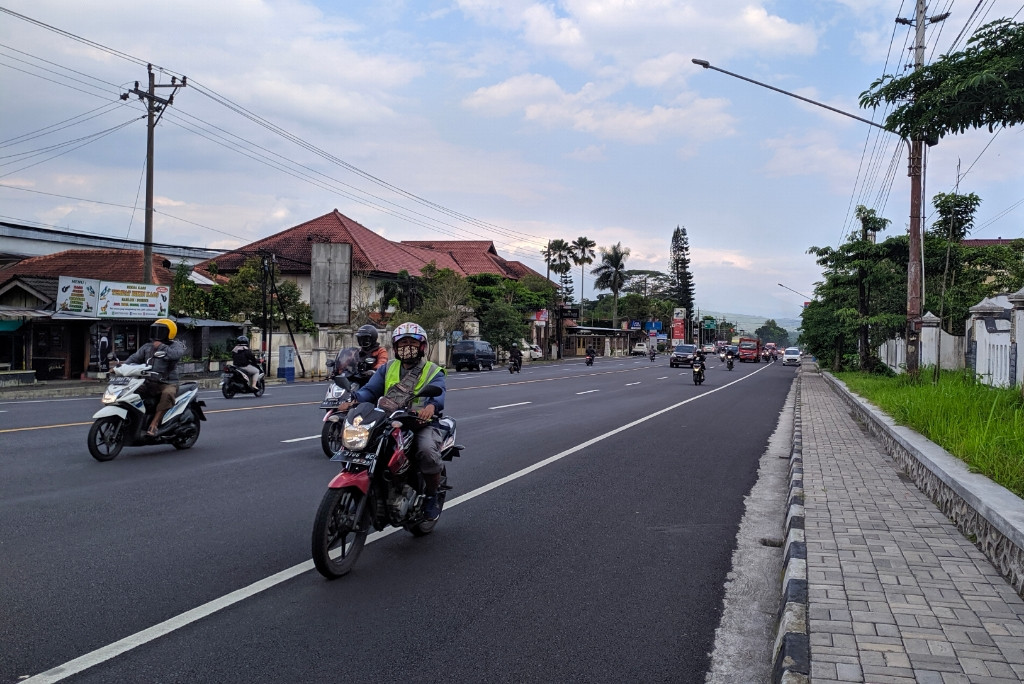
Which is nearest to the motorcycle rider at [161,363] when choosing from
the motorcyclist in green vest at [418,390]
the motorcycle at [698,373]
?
the motorcyclist in green vest at [418,390]

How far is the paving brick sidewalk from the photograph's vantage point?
3.69m

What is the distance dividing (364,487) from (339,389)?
5.38 meters

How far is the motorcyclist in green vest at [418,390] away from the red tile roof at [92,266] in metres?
34.1

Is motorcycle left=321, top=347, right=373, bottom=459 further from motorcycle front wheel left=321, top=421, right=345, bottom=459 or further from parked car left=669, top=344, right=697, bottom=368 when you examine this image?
parked car left=669, top=344, right=697, bottom=368

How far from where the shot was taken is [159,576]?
16.9 feet

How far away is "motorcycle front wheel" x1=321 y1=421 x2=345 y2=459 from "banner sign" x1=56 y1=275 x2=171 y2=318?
21.5 metres

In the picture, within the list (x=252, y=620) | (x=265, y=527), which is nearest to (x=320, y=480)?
(x=265, y=527)

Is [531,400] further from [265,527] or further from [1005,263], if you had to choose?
[1005,263]

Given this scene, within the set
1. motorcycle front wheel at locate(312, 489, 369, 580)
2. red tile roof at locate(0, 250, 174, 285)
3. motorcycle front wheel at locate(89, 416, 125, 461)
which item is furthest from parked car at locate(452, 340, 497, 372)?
motorcycle front wheel at locate(312, 489, 369, 580)

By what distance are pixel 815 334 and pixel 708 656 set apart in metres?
41.9

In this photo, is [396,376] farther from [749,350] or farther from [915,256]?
[749,350]

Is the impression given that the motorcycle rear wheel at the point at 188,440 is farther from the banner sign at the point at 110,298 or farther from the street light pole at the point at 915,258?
the banner sign at the point at 110,298

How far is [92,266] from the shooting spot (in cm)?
3775

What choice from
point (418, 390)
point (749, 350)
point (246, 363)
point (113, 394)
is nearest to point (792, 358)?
point (749, 350)
